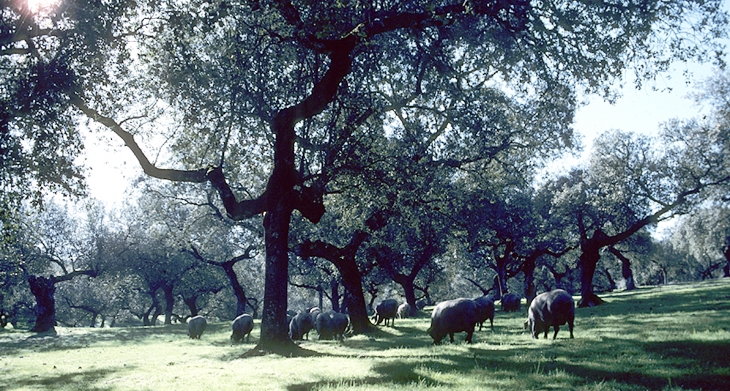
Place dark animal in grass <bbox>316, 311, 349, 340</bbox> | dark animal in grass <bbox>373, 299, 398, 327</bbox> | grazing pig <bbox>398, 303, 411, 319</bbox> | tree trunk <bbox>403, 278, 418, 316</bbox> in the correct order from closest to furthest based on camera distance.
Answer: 1. dark animal in grass <bbox>316, 311, 349, 340</bbox>
2. dark animal in grass <bbox>373, 299, 398, 327</bbox>
3. grazing pig <bbox>398, 303, 411, 319</bbox>
4. tree trunk <bbox>403, 278, 418, 316</bbox>

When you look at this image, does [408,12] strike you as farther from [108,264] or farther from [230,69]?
[108,264]

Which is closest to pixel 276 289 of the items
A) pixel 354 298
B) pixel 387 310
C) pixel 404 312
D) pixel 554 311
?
pixel 354 298

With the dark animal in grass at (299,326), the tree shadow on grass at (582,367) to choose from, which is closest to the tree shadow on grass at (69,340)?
the dark animal in grass at (299,326)

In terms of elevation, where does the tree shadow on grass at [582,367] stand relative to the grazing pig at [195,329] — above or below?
above

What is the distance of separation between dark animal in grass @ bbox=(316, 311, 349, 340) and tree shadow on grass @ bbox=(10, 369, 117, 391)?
533 inches

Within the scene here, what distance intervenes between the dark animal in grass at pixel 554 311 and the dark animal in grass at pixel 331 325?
1204 centimetres

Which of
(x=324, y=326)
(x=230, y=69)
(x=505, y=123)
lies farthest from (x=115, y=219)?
(x=505, y=123)

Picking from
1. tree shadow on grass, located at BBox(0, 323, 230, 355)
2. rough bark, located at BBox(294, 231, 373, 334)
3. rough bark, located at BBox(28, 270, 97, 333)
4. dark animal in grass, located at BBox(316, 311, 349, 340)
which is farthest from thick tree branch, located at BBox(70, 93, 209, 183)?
rough bark, located at BBox(28, 270, 97, 333)

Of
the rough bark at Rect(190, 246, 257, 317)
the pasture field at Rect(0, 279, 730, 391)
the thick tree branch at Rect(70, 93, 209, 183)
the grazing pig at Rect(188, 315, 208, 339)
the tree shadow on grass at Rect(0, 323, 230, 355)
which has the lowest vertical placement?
the tree shadow on grass at Rect(0, 323, 230, 355)

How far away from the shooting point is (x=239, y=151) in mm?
23344

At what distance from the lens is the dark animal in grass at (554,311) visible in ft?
57.6

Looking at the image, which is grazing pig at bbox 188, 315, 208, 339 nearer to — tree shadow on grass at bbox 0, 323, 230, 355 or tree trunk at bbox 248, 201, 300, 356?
tree shadow on grass at bbox 0, 323, 230, 355

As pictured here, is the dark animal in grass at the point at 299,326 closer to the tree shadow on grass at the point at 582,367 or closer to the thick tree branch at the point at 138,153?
the thick tree branch at the point at 138,153

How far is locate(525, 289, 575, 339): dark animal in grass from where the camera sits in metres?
17.5
